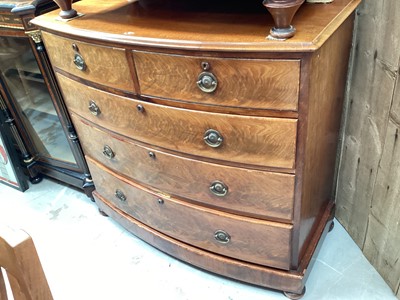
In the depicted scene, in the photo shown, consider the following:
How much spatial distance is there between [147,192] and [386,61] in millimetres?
917

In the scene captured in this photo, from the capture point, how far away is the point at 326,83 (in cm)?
110

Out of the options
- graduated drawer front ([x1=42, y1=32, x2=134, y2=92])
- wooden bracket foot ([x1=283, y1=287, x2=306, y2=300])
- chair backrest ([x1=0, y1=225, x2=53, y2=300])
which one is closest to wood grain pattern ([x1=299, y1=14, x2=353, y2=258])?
wooden bracket foot ([x1=283, y1=287, x2=306, y2=300])

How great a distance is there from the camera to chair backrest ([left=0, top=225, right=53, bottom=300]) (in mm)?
560

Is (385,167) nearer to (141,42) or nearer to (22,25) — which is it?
(141,42)

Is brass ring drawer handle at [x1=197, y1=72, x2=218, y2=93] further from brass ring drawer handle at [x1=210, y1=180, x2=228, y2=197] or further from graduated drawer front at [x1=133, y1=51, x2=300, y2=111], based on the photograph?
Answer: brass ring drawer handle at [x1=210, y1=180, x2=228, y2=197]

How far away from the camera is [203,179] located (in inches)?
48.9

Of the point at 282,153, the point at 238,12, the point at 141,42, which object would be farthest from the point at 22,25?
the point at 282,153

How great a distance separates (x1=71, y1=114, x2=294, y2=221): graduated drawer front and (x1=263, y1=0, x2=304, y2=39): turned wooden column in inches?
15.4

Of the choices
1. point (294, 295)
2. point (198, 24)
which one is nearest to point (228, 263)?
point (294, 295)

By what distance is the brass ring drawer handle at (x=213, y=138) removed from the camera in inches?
43.7

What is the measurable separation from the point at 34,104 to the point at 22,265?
1.49 meters

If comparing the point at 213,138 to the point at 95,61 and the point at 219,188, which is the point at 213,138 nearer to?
the point at 219,188

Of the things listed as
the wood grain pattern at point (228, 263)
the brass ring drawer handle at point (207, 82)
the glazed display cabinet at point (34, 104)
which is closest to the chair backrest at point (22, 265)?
the brass ring drawer handle at point (207, 82)

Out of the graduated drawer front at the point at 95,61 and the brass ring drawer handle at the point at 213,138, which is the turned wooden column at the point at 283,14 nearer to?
the brass ring drawer handle at the point at 213,138
